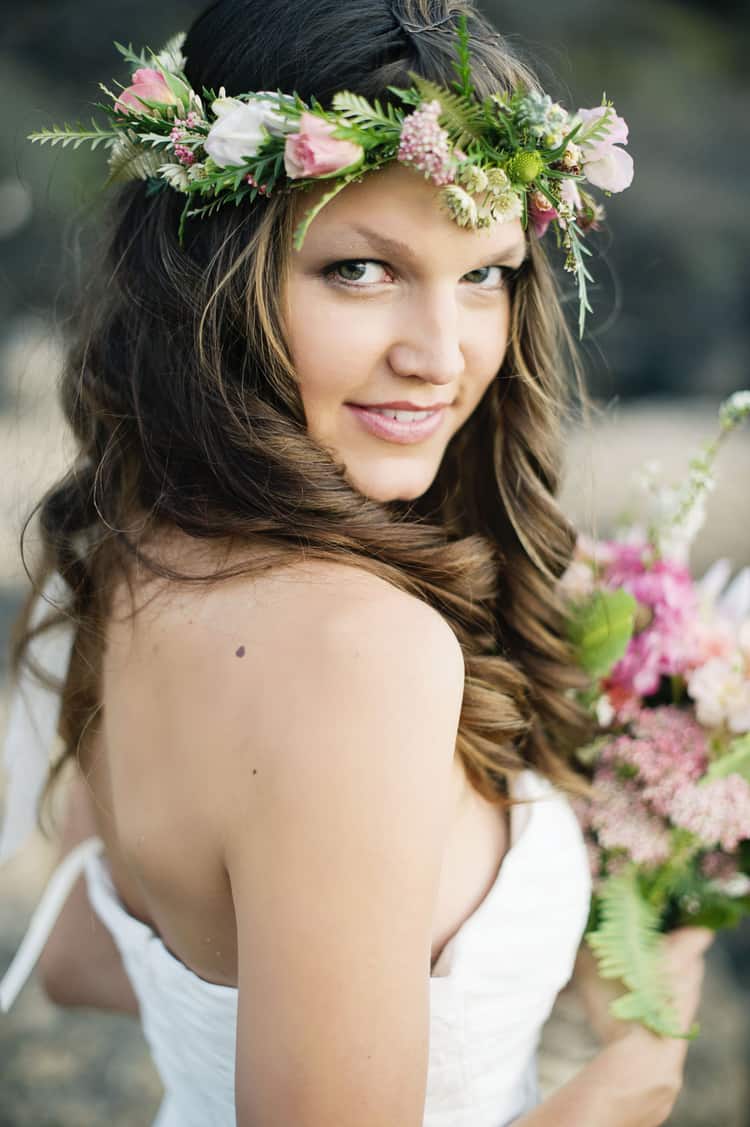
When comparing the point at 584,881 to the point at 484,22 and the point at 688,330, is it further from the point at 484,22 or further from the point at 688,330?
the point at 688,330

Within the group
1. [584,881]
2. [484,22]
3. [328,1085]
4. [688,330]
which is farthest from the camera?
[688,330]

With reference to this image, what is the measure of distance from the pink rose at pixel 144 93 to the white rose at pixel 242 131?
0.19m

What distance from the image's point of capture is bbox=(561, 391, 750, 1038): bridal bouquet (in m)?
2.03

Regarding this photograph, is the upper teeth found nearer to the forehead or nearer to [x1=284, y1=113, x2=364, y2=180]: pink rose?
the forehead

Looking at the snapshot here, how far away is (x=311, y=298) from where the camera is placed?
171 centimetres

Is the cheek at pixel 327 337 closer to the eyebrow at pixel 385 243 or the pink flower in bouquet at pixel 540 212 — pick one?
the eyebrow at pixel 385 243

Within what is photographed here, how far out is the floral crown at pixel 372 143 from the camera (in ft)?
5.12

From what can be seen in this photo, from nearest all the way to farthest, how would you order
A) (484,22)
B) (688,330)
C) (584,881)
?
(484,22) → (584,881) → (688,330)

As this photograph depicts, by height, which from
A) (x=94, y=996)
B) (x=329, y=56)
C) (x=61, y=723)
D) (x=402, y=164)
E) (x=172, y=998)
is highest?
(x=329, y=56)

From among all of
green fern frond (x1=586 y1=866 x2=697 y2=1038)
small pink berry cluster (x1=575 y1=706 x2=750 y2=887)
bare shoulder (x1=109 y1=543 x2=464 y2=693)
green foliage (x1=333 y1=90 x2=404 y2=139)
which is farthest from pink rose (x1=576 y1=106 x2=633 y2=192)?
green fern frond (x1=586 y1=866 x2=697 y2=1038)

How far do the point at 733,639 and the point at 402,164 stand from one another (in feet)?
3.92

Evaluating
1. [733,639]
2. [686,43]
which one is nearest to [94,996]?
[733,639]

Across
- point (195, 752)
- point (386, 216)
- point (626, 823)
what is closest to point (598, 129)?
point (386, 216)

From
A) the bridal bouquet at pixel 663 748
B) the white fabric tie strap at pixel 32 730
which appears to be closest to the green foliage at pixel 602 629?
the bridal bouquet at pixel 663 748
